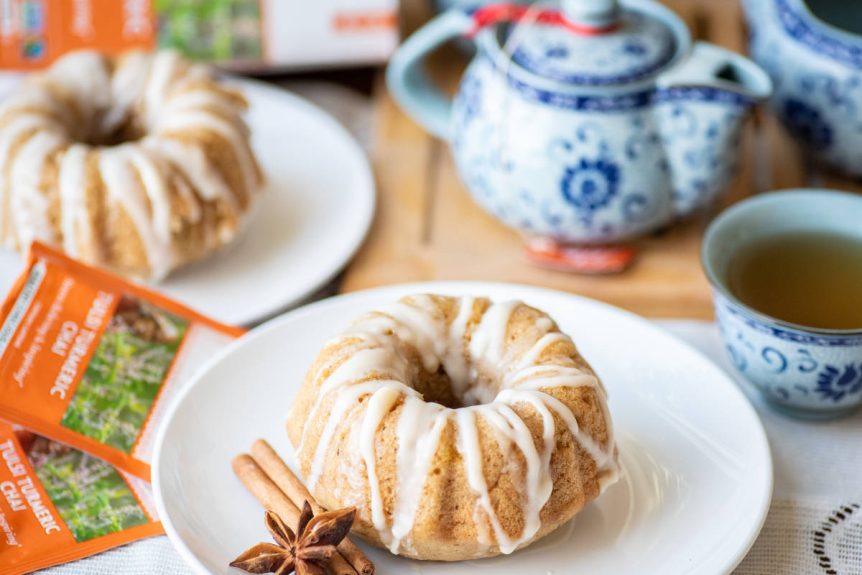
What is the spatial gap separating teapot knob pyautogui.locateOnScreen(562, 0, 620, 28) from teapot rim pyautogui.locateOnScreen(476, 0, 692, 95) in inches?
3.7

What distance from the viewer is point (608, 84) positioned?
141 centimetres

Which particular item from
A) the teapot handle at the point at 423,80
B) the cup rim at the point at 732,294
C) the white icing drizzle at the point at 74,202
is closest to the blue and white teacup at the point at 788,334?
the cup rim at the point at 732,294

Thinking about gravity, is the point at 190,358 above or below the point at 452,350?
below

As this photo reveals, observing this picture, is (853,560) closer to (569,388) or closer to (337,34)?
(569,388)

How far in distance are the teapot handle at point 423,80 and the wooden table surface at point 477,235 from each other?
0.13m

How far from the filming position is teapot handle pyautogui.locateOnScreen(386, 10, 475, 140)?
161 centimetres

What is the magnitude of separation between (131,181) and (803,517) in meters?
0.97

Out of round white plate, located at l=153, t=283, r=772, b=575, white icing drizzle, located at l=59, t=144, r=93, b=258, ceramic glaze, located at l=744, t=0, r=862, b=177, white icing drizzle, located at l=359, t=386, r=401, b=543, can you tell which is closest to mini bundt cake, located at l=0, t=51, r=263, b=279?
white icing drizzle, located at l=59, t=144, r=93, b=258

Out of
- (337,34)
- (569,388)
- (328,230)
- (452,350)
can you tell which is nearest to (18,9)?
(337,34)

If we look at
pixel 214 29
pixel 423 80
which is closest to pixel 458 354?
pixel 423 80

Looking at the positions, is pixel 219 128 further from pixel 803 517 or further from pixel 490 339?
pixel 803 517

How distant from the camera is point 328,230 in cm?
164

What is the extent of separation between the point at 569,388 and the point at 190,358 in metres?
0.53

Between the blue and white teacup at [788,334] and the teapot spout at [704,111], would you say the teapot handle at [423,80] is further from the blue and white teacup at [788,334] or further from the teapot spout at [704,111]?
the blue and white teacup at [788,334]
